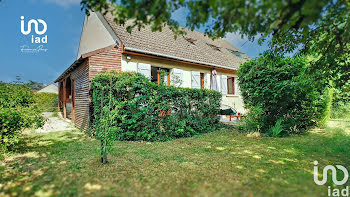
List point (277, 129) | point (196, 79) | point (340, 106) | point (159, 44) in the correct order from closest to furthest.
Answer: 1. point (277, 129)
2. point (159, 44)
3. point (196, 79)
4. point (340, 106)

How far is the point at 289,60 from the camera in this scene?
19.5ft

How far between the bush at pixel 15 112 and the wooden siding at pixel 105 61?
7.38 ft

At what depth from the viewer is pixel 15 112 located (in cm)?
376

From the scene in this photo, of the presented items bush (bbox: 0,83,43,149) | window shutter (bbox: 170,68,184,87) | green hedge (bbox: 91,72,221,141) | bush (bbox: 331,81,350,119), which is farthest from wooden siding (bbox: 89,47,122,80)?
bush (bbox: 331,81,350,119)

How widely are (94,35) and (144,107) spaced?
7517 mm

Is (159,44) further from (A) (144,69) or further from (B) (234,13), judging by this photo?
(B) (234,13)

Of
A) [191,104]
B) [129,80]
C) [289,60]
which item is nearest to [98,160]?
[129,80]

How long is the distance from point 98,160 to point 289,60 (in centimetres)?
672

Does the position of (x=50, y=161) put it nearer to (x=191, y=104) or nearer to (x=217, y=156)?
(x=217, y=156)

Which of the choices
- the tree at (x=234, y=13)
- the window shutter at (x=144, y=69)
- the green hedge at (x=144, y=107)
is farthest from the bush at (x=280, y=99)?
the window shutter at (x=144, y=69)

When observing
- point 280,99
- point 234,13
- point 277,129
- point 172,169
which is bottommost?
point 172,169

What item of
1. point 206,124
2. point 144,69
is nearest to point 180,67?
point 144,69

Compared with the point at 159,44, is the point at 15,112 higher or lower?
lower

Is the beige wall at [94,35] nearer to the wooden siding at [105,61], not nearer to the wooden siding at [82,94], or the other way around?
the wooden siding at [105,61]
